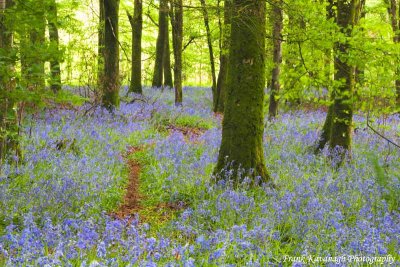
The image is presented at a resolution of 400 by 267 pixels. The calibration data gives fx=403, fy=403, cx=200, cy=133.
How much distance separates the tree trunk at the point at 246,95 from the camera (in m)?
6.38

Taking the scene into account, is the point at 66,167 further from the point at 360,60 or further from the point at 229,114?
the point at 360,60

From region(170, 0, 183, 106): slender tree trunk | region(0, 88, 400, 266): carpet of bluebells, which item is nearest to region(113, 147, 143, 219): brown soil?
region(0, 88, 400, 266): carpet of bluebells

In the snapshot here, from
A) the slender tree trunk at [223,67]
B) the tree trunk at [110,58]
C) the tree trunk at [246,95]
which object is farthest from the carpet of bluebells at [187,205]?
the slender tree trunk at [223,67]

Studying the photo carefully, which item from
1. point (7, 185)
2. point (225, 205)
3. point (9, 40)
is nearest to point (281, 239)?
point (225, 205)

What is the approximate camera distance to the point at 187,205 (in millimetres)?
6266

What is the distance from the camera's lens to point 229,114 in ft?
21.7

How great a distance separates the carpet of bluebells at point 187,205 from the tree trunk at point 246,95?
0.41 metres

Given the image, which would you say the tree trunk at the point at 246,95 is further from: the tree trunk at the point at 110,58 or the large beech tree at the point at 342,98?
the tree trunk at the point at 110,58

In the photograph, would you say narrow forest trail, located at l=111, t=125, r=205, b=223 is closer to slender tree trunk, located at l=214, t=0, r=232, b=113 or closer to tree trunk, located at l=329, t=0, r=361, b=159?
tree trunk, located at l=329, t=0, r=361, b=159

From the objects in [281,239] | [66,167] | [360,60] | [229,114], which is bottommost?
[281,239]

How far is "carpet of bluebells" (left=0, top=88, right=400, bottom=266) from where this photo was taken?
148 inches

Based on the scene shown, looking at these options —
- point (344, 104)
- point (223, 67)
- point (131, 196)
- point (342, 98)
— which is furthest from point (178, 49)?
point (131, 196)

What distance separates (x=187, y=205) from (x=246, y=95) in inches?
78.0

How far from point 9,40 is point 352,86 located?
5.98 m
